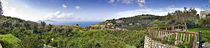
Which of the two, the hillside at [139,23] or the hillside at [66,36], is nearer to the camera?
the hillside at [66,36]

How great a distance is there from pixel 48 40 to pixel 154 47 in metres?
12.6

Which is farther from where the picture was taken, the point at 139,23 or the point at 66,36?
the point at 139,23

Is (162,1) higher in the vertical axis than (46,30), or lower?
higher

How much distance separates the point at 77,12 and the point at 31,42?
1634 cm

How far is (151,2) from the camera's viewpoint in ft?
40.2

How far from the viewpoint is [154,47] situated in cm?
463

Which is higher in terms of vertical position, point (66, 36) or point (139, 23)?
point (139, 23)

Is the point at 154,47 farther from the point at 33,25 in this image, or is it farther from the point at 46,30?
the point at 33,25

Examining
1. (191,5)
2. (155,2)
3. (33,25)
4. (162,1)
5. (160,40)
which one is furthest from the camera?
(33,25)

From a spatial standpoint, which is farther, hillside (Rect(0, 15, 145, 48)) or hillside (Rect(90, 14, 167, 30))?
hillside (Rect(90, 14, 167, 30))

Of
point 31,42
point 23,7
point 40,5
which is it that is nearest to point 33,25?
point 40,5

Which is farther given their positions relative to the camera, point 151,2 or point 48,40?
point 48,40

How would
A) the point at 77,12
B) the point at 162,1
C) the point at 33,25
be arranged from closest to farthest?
the point at 162,1
the point at 33,25
the point at 77,12

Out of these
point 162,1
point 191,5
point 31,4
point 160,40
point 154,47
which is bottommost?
point 154,47
